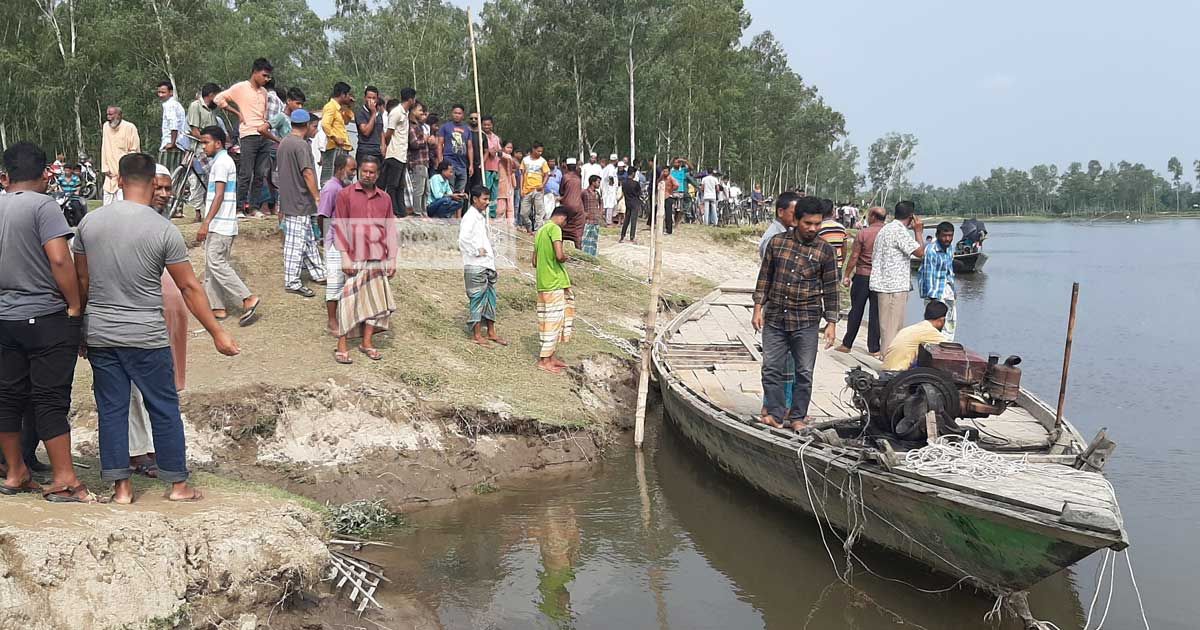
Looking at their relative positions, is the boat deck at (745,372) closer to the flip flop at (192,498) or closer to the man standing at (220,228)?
the flip flop at (192,498)

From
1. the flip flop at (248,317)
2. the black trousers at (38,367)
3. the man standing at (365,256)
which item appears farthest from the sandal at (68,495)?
the flip flop at (248,317)

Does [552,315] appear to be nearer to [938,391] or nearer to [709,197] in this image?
[938,391]

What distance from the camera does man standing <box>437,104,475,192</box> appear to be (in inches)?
441

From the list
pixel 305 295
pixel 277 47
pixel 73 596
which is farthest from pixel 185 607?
pixel 277 47

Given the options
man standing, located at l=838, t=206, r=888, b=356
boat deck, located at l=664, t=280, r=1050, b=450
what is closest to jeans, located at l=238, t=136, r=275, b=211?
boat deck, located at l=664, t=280, r=1050, b=450

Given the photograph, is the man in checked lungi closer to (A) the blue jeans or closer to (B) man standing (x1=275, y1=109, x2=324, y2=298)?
(B) man standing (x1=275, y1=109, x2=324, y2=298)

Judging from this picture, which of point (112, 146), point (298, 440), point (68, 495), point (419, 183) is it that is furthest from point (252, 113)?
point (68, 495)

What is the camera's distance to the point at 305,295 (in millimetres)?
8133

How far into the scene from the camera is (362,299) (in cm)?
707

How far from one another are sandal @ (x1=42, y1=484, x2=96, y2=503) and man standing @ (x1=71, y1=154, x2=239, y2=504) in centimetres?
13

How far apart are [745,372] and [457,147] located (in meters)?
5.57

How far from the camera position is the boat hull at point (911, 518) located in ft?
13.0

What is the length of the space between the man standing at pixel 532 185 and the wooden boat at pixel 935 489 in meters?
7.43

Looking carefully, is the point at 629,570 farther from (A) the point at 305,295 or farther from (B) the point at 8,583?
(A) the point at 305,295
